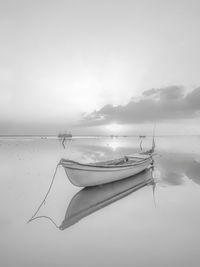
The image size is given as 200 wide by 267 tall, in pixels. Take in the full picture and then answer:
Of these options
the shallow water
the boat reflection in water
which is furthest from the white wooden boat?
the shallow water

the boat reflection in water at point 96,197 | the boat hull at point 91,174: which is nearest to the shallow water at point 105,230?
the boat reflection in water at point 96,197

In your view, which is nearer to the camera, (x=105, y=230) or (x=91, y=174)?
(x=105, y=230)

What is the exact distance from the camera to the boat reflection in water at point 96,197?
680 cm

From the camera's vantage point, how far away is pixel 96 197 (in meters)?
8.55

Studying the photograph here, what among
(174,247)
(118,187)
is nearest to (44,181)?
(118,187)

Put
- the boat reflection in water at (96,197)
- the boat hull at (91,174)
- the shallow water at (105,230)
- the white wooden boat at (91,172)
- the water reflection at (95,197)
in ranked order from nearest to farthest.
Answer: the shallow water at (105,230)
the water reflection at (95,197)
the boat reflection in water at (96,197)
the white wooden boat at (91,172)
the boat hull at (91,174)

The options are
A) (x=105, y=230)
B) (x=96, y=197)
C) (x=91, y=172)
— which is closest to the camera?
(x=105, y=230)

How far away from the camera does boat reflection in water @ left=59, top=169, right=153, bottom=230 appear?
22.3 feet

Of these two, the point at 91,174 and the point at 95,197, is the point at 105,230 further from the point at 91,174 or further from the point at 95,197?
the point at 91,174

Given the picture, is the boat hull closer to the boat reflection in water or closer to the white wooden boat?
the white wooden boat

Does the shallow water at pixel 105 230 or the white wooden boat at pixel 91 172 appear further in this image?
the white wooden boat at pixel 91 172

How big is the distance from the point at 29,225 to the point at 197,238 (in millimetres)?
6188

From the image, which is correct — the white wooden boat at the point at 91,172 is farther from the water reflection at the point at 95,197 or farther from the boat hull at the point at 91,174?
the water reflection at the point at 95,197

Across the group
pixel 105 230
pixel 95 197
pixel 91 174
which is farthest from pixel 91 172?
pixel 105 230
